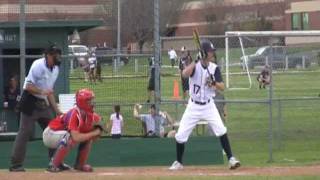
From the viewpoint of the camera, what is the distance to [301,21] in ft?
198

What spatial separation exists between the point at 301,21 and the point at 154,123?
47322 mm

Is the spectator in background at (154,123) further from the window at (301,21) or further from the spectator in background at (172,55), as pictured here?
the window at (301,21)

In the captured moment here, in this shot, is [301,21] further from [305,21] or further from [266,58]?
[266,58]

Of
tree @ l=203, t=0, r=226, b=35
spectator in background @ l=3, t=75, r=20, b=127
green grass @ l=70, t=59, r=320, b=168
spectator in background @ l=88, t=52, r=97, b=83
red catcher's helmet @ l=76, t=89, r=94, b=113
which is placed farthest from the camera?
tree @ l=203, t=0, r=226, b=35

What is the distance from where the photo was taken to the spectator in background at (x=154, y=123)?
46.5 ft

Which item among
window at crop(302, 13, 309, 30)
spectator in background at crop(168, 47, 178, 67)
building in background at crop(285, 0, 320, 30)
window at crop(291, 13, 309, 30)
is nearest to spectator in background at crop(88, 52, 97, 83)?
spectator in background at crop(168, 47, 178, 67)

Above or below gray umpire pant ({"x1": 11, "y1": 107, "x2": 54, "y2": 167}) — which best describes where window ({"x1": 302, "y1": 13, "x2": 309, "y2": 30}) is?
above

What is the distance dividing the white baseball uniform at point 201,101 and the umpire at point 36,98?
181cm

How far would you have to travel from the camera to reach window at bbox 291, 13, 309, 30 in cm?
6041

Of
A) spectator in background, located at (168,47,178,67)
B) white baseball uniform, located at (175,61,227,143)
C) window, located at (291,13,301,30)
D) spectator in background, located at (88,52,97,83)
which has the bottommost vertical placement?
white baseball uniform, located at (175,61,227,143)

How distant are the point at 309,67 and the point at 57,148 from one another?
12.1 metres

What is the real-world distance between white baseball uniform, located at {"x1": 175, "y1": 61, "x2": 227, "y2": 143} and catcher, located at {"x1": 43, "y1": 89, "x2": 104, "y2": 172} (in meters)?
1.23

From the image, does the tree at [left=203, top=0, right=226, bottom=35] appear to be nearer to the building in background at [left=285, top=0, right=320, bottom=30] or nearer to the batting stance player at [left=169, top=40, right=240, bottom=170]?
the building in background at [left=285, top=0, right=320, bottom=30]

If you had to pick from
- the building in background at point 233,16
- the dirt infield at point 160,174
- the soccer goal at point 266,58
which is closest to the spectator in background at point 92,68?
the soccer goal at point 266,58
